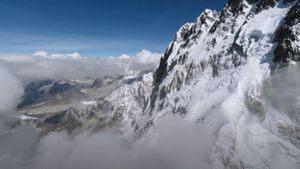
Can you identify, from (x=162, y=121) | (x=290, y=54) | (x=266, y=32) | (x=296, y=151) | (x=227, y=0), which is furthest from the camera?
(x=227, y=0)

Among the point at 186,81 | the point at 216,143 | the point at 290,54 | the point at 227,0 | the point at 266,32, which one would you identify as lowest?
the point at 216,143

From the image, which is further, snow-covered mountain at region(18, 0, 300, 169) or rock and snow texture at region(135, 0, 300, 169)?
snow-covered mountain at region(18, 0, 300, 169)

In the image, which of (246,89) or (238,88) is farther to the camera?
(238,88)

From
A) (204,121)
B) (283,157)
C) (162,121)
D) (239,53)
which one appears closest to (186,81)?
(162,121)

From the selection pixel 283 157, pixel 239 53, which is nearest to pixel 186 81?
pixel 239 53

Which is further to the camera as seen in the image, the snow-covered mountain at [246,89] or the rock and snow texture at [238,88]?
the snow-covered mountain at [246,89]

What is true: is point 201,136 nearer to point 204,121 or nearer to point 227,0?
point 204,121

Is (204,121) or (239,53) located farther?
(239,53)

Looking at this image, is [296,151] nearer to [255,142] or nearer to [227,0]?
[255,142]

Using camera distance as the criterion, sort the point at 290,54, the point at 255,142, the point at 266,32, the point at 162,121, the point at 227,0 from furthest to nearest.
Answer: the point at 227,0 < the point at 162,121 < the point at 266,32 < the point at 290,54 < the point at 255,142

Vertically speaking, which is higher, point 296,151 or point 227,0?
point 227,0
